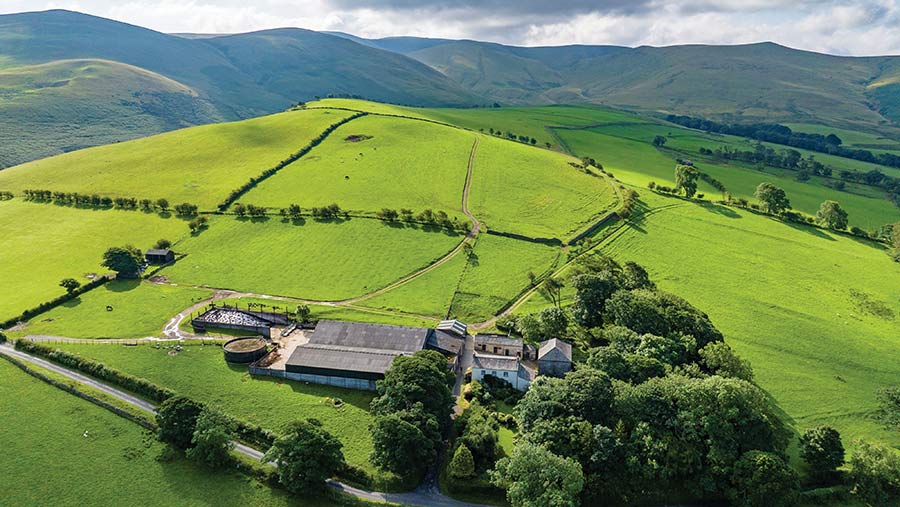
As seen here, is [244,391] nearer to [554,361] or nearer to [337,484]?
[337,484]

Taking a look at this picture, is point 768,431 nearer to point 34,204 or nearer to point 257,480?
point 257,480

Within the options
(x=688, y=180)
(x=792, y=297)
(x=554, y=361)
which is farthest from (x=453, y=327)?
(x=688, y=180)

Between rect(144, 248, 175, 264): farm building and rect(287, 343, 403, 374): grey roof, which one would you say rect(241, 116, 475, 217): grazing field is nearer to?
rect(144, 248, 175, 264): farm building

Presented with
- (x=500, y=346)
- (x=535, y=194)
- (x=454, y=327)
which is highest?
(x=535, y=194)

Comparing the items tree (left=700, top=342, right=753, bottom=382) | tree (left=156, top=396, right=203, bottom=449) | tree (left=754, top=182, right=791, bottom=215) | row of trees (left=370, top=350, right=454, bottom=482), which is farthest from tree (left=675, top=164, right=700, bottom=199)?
tree (left=156, top=396, right=203, bottom=449)

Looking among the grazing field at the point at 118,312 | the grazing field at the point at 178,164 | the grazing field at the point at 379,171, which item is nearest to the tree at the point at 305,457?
the grazing field at the point at 118,312

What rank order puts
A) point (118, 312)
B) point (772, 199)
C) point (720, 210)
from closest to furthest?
point (118, 312)
point (772, 199)
point (720, 210)
